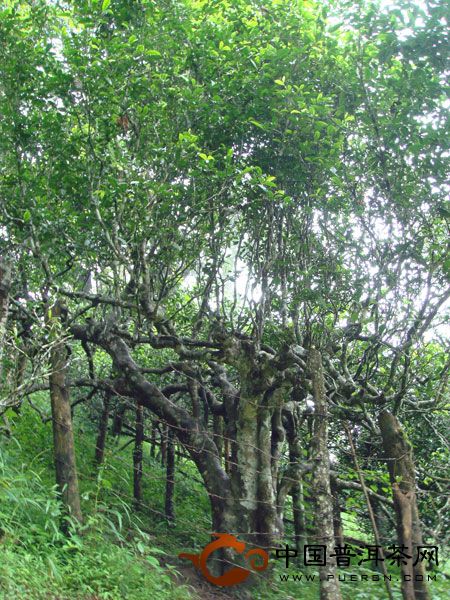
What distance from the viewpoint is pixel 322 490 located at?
6.71 meters

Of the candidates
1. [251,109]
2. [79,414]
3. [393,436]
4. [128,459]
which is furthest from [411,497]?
[79,414]

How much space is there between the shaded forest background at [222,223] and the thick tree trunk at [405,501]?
0.03 meters

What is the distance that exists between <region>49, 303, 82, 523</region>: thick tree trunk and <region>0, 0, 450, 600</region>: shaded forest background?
0.10 feet

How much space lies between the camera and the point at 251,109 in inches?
326

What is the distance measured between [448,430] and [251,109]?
8.09 m

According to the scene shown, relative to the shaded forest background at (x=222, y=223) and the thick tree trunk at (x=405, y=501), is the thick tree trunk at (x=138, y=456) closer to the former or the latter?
the shaded forest background at (x=222, y=223)

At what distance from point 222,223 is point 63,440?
3.99 m

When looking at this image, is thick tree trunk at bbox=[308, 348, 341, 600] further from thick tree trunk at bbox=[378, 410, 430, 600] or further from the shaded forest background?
thick tree trunk at bbox=[378, 410, 430, 600]

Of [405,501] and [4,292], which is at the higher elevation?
[4,292]

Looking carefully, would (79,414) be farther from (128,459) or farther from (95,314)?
(95,314)

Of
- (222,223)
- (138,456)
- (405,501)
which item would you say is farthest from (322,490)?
(138,456)

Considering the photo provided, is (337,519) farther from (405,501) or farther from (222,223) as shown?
(222,223)

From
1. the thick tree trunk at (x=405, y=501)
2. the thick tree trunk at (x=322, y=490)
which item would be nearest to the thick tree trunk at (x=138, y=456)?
the thick tree trunk at (x=405, y=501)

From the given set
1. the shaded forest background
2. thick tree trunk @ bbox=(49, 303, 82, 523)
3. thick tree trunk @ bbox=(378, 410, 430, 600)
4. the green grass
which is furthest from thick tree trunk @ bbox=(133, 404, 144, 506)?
thick tree trunk @ bbox=(378, 410, 430, 600)
